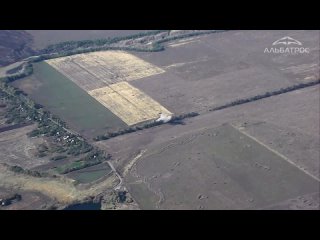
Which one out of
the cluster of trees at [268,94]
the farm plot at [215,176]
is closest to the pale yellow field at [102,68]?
the cluster of trees at [268,94]

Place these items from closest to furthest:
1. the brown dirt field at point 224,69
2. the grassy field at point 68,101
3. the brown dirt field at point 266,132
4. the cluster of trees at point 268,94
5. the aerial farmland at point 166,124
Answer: the aerial farmland at point 166,124 < the brown dirt field at point 266,132 < the grassy field at point 68,101 < the cluster of trees at point 268,94 < the brown dirt field at point 224,69

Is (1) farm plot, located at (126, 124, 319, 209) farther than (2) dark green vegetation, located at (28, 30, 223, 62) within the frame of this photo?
No

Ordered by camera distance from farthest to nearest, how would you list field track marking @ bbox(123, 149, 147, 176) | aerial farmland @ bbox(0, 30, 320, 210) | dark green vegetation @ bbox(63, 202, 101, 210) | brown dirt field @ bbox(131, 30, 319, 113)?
brown dirt field @ bbox(131, 30, 319, 113), field track marking @ bbox(123, 149, 147, 176), aerial farmland @ bbox(0, 30, 320, 210), dark green vegetation @ bbox(63, 202, 101, 210)

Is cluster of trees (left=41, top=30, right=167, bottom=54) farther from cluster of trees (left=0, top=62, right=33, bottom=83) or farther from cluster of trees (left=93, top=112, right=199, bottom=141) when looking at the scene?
cluster of trees (left=93, top=112, right=199, bottom=141)

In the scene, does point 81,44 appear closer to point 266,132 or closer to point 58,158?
point 58,158

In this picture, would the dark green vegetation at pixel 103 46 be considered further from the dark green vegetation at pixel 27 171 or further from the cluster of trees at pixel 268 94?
the dark green vegetation at pixel 27 171

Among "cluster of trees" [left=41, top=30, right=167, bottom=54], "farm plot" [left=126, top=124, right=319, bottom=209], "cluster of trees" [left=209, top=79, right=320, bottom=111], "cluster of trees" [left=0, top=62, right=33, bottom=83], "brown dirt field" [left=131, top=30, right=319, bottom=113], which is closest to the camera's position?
"farm plot" [left=126, top=124, right=319, bottom=209]

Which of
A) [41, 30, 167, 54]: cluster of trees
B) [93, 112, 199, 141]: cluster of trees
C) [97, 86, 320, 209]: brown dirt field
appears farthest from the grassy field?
[41, 30, 167, 54]: cluster of trees
